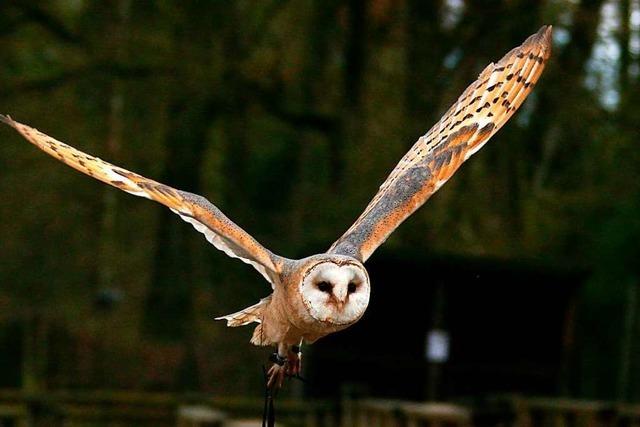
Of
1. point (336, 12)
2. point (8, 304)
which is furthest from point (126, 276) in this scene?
point (336, 12)

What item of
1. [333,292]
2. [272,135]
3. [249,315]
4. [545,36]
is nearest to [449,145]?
[545,36]

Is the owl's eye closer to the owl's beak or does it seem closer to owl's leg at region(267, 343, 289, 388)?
the owl's beak

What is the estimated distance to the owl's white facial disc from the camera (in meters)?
4.52

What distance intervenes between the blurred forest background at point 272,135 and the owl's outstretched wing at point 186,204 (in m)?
10.2

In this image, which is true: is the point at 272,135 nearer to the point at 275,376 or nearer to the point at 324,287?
the point at 275,376

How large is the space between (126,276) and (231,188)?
230 cm

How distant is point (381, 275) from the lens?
12.5 metres

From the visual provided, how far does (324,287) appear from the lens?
179 inches

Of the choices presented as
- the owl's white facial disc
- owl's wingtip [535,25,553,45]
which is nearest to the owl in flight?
the owl's white facial disc

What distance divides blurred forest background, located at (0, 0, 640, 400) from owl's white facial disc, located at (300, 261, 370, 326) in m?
10.5

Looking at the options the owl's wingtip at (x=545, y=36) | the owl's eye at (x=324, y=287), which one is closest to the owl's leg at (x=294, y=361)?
the owl's eye at (x=324, y=287)

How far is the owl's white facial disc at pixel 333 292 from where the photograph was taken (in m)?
4.52

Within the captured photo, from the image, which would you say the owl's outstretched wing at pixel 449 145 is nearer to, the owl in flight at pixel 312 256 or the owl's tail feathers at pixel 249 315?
the owl in flight at pixel 312 256

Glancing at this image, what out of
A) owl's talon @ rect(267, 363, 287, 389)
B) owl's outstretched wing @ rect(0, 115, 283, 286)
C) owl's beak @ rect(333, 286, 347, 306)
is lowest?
owl's talon @ rect(267, 363, 287, 389)
